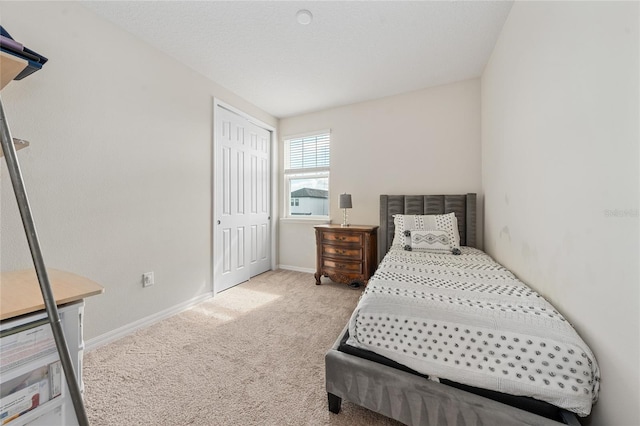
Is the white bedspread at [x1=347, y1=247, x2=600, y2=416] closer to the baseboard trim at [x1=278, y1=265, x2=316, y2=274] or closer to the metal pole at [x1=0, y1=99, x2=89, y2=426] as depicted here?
the metal pole at [x1=0, y1=99, x2=89, y2=426]

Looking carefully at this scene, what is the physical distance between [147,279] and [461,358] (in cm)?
248

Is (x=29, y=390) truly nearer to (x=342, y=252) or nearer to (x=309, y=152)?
(x=342, y=252)

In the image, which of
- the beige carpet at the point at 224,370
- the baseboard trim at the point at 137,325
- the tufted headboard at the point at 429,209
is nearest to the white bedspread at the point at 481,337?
the beige carpet at the point at 224,370

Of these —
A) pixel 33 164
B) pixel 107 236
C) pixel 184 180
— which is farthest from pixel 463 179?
pixel 33 164

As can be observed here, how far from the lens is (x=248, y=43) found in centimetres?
218

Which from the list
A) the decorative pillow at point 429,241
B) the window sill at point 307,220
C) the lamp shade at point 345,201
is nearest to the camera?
the decorative pillow at point 429,241

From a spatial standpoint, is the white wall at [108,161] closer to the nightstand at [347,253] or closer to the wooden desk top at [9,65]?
the wooden desk top at [9,65]

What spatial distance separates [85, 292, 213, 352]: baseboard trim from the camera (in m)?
1.79

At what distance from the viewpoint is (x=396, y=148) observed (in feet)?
10.6

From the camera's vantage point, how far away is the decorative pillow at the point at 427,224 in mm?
2539

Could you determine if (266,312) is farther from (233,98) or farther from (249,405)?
(233,98)

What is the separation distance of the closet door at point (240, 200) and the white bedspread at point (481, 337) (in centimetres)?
224

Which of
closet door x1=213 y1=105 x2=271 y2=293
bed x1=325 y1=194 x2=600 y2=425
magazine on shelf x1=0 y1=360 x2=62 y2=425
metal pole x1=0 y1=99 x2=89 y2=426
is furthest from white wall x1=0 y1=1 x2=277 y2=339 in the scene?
bed x1=325 y1=194 x2=600 y2=425

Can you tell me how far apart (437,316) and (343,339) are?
1.73 ft
